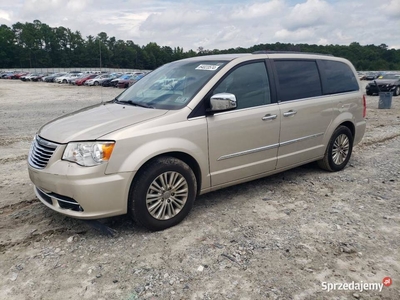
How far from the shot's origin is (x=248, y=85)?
14.0 ft

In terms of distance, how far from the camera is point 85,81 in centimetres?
4403

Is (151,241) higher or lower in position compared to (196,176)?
lower

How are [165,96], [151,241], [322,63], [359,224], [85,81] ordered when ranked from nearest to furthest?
1. [151,241]
2. [359,224]
3. [165,96]
4. [322,63]
5. [85,81]

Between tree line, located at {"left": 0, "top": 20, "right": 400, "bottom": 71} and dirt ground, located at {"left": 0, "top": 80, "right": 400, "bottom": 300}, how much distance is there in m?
97.9

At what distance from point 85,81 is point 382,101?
1468 inches

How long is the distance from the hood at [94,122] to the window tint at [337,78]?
286 centimetres

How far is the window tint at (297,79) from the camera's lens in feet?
15.0

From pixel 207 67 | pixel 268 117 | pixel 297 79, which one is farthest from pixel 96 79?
pixel 268 117

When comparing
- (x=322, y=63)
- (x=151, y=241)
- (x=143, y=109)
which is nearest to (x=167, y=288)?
(x=151, y=241)

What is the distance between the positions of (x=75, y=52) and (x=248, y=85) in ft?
390

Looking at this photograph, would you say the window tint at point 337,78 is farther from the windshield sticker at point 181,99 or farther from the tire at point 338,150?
the windshield sticker at point 181,99

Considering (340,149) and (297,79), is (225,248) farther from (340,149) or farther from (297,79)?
(340,149)

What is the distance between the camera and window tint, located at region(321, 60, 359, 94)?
5.26m

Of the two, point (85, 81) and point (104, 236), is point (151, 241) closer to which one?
point (104, 236)
